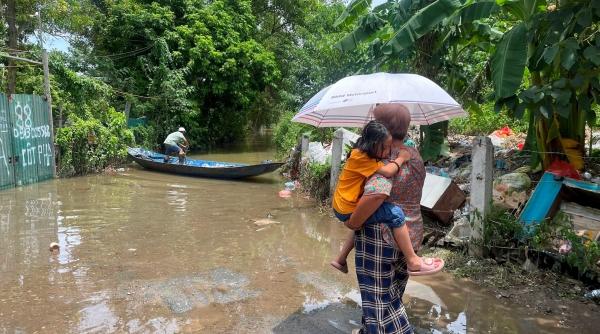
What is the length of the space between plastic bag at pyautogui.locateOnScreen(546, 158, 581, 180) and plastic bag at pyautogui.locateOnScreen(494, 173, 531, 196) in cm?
31

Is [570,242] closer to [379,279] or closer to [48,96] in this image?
[379,279]

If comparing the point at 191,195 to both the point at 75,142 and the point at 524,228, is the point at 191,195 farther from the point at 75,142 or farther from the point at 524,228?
the point at 524,228

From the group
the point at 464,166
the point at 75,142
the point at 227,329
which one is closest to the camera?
the point at 227,329

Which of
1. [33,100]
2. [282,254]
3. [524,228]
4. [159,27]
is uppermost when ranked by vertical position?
[159,27]

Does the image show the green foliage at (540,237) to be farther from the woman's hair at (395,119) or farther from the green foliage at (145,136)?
the green foliage at (145,136)

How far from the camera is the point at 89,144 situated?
12.7 meters

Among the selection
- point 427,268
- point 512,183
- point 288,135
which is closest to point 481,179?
point 512,183

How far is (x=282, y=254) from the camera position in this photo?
5664mm

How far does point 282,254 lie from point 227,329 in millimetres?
2194

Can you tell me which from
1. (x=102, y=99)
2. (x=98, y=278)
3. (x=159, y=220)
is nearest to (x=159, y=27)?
(x=102, y=99)

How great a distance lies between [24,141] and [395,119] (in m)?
10.6

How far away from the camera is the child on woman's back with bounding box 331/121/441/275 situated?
238cm

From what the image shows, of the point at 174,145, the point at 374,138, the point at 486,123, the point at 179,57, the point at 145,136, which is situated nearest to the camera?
the point at 374,138

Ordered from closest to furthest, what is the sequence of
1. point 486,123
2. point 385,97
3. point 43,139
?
point 385,97 < point 43,139 < point 486,123
